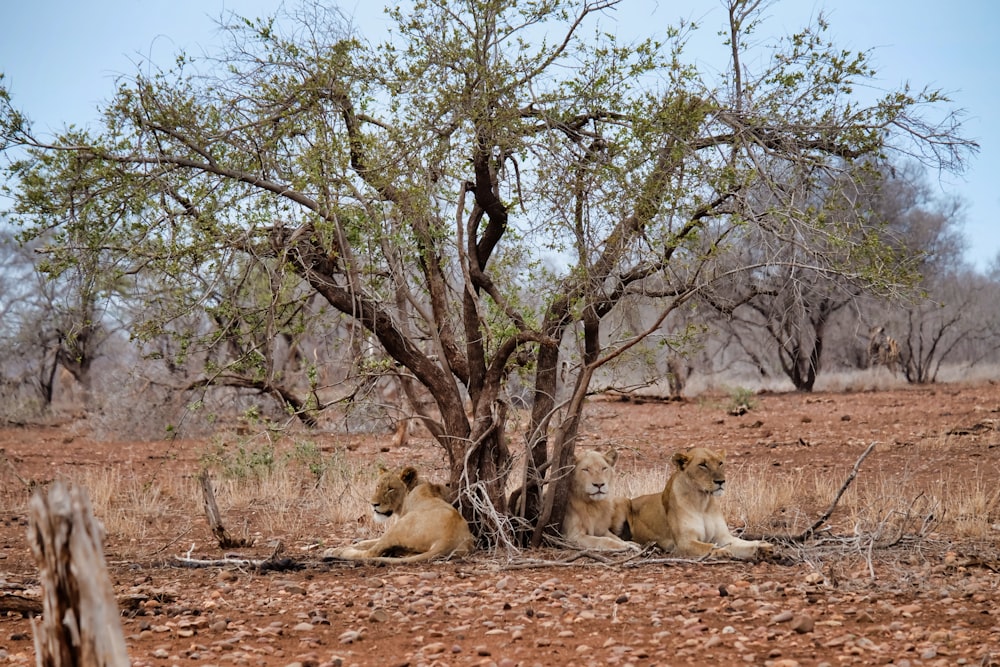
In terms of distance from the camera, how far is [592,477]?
26.5ft

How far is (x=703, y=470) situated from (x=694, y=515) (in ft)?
1.19

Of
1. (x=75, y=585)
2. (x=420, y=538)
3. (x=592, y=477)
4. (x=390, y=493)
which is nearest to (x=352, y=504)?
(x=390, y=493)

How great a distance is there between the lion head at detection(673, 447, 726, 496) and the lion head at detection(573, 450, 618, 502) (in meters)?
0.59

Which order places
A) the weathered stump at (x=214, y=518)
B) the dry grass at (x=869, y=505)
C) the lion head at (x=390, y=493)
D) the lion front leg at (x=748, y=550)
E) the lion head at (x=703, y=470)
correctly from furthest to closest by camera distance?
1. the weathered stump at (x=214, y=518)
2. the lion head at (x=390, y=493)
3. the dry grass at (x=869, y=505)
4. the lion head at (x=703, y=470)
5. the lion front leg at (x=748, y=550)

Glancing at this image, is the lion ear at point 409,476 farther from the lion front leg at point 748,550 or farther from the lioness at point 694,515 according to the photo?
the lion front leg at point 748,550

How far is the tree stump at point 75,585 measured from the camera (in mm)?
3178

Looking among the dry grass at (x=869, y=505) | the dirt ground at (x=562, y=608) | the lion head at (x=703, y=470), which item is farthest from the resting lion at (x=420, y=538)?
the dry grass at (x=869, y=505)

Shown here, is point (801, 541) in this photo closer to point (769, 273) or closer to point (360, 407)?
point (769, 273)

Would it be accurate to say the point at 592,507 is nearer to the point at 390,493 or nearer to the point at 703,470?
the point at 703,470

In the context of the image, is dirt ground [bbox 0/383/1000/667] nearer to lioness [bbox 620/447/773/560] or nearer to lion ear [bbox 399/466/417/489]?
lioness [bbox 620/447/773/560]

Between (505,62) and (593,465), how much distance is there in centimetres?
334

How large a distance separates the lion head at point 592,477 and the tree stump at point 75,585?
5.15 m

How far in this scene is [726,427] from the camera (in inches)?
760

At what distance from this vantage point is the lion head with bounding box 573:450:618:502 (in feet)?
26.2
